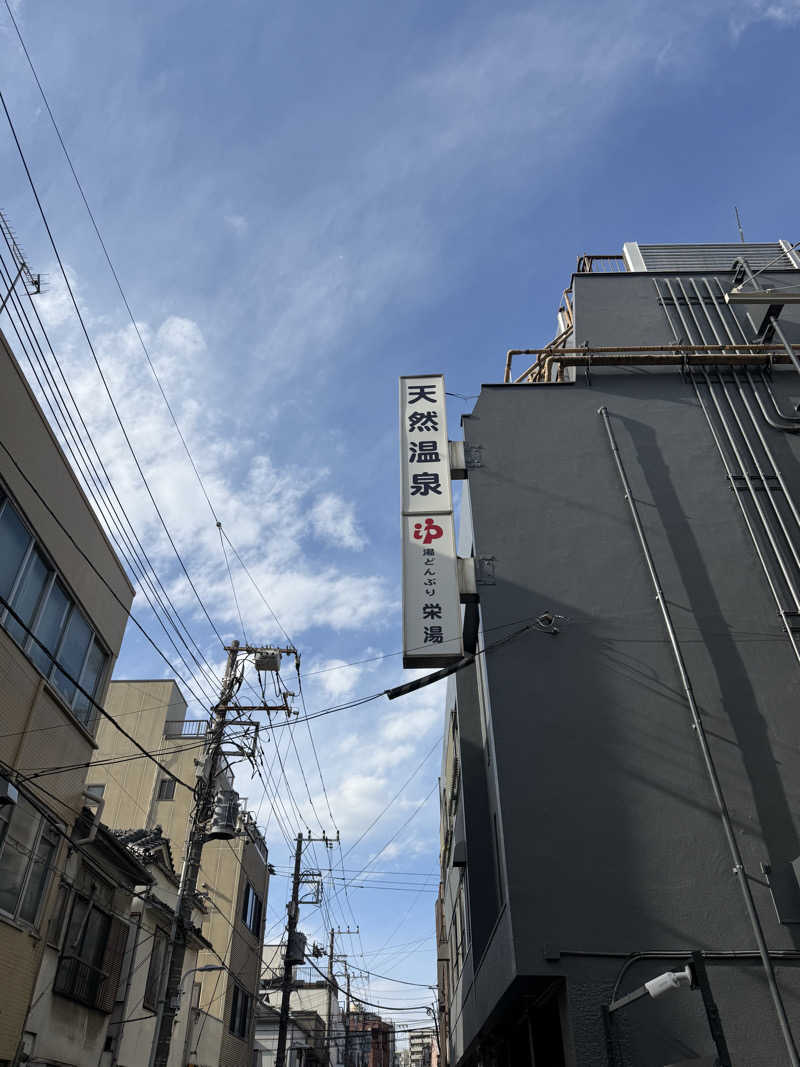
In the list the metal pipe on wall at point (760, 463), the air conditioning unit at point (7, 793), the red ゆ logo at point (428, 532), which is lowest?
the air conditioning unit at point (7, 793)

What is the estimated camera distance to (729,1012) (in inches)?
330

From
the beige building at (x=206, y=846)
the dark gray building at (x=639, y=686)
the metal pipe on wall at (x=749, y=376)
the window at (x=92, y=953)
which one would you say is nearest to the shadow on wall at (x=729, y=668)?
the dark gray building at (x=639, y=686)

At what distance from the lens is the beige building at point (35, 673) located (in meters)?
11.1

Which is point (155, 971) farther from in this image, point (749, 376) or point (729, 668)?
point (749, 376)

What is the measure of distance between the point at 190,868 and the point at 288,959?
1579 cm

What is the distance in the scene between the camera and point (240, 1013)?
2916 centimetres

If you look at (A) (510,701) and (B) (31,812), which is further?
(B) (31,812)

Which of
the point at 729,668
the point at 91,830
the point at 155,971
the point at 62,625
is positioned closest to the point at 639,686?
the point at 729,668

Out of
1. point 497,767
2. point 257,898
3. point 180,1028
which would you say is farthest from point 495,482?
point 257,898

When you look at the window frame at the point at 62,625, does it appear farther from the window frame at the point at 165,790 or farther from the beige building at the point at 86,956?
the window frame at the point at 165,790

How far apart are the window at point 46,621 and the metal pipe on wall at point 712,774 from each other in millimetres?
9969

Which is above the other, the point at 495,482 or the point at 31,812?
the point at 495,482

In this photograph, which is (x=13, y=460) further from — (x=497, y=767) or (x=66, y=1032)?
(x=66, y=1032)

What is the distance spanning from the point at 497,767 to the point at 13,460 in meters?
9.00
